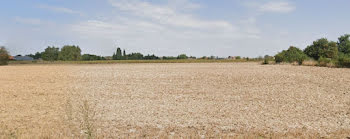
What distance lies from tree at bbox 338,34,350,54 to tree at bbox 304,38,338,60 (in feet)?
6.69

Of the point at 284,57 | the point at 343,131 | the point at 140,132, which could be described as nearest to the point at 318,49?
the point at 284,57

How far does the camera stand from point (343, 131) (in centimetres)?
628

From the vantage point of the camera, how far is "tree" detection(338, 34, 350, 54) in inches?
1456

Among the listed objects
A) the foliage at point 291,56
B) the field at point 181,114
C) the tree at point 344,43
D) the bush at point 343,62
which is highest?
the tree at point 344,43

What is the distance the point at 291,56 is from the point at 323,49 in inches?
172

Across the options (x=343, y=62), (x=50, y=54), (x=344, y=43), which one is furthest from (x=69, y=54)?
(x=343, y=62)

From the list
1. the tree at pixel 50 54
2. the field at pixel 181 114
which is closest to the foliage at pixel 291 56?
the field at pixel 181 114

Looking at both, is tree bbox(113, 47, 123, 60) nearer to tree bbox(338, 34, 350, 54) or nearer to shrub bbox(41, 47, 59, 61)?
shrub bbox(41, 47, 59, 61)

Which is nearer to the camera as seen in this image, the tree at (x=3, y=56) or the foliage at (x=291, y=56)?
the foliage at (x=291, y=56)

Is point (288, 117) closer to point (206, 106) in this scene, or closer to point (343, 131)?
point (343, 131)

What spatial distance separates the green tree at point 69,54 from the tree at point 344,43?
86.0 meters

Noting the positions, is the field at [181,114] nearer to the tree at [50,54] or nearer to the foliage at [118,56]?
the foliage at [118,56]

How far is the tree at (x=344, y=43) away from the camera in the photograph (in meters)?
37.0

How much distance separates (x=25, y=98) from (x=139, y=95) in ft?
16.5
